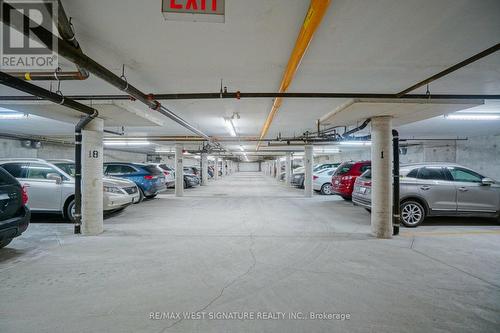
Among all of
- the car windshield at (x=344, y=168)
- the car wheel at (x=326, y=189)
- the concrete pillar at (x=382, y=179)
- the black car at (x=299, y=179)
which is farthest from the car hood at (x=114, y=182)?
the black car at (x=299, y=179)

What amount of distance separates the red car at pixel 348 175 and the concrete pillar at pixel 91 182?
8.04 metres

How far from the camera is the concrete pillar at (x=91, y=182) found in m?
5.27

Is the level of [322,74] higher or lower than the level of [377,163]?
higher

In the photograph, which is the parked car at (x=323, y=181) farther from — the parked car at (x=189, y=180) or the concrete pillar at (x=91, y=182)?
the concrete pillar at (x=91, y=182)

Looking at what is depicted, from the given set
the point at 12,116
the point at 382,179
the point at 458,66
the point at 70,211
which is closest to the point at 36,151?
the point at 12,116

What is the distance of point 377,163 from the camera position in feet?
17.7

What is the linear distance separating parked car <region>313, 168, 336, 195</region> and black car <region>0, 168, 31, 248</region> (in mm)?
11760

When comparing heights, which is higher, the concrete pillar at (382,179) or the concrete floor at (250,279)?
the concrete pillar at (382,179)

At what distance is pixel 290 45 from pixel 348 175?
7247 mm

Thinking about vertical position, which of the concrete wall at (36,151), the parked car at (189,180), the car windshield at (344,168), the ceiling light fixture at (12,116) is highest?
the ceiling light fixture at (12,116)

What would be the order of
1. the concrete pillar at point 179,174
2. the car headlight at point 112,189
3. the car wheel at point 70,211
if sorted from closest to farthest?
the car wheel at point 70,211
the car headlight at point 112,189
the concrete pillar at point 179,174

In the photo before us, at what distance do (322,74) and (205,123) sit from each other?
17.3ft

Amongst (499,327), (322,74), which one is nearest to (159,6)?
(322,74)

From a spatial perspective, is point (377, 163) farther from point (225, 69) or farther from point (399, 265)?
point (225, 69)
